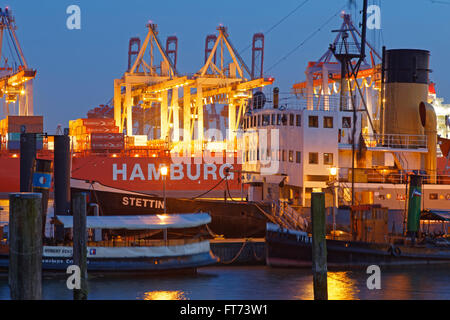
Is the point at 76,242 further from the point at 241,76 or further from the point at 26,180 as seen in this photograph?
the point at 241,76

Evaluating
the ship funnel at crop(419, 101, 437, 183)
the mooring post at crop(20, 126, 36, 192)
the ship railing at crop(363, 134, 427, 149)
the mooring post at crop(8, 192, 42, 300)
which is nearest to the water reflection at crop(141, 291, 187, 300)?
the mooring post at crop(20, 126, 36, 192)

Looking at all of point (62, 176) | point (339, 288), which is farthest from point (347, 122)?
point (62, 176)

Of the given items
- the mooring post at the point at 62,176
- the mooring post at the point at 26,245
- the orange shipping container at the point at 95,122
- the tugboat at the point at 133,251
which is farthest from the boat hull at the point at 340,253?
the orange shipping container at the point at 95,122

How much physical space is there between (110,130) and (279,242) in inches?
1457

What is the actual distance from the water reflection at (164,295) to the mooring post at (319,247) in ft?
14.6

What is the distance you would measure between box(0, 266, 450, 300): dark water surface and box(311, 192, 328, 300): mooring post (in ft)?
10.6

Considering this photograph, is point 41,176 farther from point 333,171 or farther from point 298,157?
point 333,171

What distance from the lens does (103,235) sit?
2394 cm

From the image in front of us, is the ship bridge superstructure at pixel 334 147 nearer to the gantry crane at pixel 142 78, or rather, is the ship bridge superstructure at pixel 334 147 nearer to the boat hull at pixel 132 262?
the boat hull at pixel 132 262

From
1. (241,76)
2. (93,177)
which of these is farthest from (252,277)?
(241,76)

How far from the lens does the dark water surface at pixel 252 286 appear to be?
1970 centimetres

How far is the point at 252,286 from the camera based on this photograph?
2106 centimetres

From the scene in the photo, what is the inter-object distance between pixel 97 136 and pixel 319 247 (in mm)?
40958

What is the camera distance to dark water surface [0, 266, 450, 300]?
19703 mm
